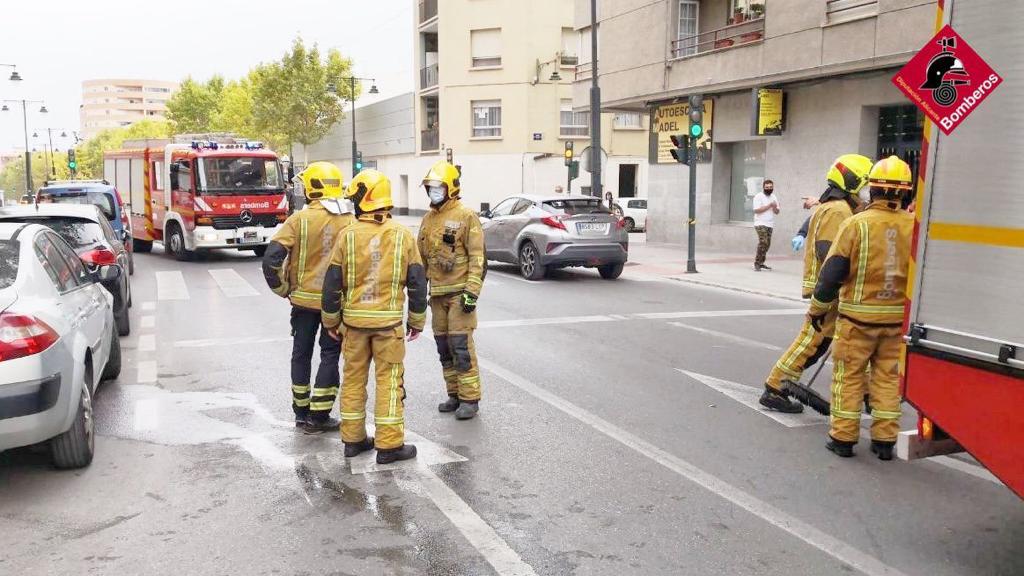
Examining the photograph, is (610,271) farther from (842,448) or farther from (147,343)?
(842,448)

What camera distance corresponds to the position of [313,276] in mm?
5812

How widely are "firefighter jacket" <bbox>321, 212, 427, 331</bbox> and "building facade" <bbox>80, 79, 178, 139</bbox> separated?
204257 millimetres

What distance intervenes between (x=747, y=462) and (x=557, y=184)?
35796 millimetres

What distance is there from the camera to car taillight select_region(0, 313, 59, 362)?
14.4ft

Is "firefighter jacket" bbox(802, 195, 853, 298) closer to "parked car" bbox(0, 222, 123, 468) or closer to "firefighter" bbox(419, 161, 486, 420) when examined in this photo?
"firefighter" bbox(419, 161, 486, 420)

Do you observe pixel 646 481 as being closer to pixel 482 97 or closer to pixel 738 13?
pixel 738 13

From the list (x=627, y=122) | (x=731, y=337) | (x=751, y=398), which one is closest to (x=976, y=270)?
(x=751, y=398)

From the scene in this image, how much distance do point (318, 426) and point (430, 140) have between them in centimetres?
3989

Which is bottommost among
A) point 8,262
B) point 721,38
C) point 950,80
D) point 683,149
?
point 8,262

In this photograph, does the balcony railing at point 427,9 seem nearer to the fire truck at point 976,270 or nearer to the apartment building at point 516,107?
the apartment building at point 516,107

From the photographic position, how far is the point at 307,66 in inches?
2013

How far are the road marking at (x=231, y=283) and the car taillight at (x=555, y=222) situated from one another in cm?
498

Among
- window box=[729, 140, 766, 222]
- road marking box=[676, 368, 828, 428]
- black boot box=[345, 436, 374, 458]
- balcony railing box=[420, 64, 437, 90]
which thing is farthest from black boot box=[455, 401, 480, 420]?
balcony railing box=[420, 64, 437, 90]

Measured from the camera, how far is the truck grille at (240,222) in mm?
17578
